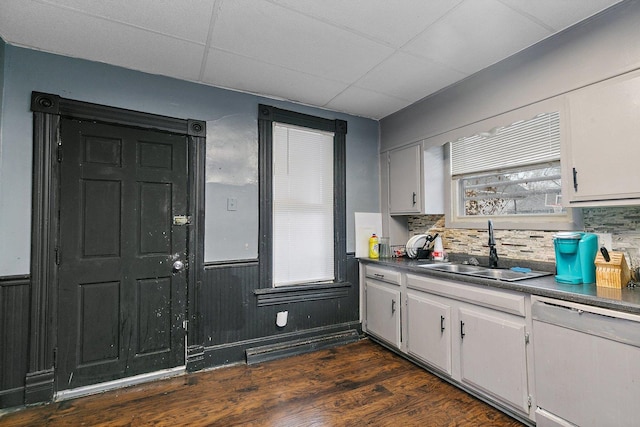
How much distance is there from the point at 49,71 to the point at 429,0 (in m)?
2.68

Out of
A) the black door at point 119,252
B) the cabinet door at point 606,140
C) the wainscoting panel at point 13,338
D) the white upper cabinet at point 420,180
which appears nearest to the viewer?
the cabinet door at point 606,140

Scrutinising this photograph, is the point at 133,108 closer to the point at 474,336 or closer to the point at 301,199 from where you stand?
the point at 301,199

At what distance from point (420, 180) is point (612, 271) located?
1710mm

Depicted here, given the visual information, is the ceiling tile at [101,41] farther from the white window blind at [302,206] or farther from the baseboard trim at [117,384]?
the baseboard trim at [117,384]

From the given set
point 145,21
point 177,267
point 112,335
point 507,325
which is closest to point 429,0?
point 145,21

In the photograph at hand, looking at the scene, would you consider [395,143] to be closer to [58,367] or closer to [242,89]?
[242,89]

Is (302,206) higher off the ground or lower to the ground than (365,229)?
higher

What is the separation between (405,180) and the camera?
3.37m

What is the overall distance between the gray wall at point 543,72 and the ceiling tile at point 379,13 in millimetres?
879

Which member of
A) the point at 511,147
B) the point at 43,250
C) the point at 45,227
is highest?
the point at 511,147

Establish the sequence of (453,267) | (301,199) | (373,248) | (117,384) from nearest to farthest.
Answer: (117,384), (453,267), (301,199), (373,248)

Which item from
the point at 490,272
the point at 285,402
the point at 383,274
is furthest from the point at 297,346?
the point at 490,272

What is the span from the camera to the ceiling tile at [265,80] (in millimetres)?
2447

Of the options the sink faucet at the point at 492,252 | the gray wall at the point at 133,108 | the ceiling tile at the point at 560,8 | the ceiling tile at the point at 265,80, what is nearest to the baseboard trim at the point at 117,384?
the gray wall at the point at 133,108
